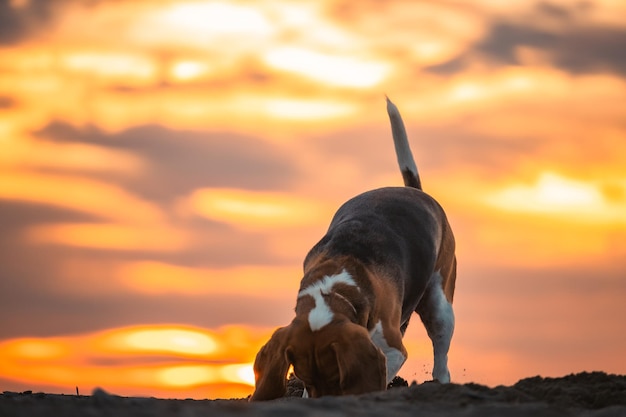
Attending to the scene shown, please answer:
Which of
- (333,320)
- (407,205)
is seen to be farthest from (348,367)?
(407,205)

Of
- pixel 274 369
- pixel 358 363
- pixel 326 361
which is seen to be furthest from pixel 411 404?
pixel 274 369

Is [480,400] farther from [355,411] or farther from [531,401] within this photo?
[355,411]

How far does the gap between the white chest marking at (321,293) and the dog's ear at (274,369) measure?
215 mm

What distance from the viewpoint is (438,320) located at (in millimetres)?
10047

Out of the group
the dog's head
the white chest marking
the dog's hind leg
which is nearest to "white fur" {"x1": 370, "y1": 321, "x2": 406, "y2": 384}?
the white chest marking

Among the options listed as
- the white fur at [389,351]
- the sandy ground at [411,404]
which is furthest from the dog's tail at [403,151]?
the sandy ground at [411,404]

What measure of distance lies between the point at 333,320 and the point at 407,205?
312 centimetres

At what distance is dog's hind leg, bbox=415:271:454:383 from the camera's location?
32.8 ft

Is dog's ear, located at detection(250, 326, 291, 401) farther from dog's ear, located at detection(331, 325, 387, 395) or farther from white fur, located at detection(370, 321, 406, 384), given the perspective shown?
white fur, located at detection(370, 321, 406, 384)

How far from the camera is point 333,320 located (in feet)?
22.8

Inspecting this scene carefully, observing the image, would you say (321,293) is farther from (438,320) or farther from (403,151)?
(403,151)

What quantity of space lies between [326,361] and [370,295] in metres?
1.27

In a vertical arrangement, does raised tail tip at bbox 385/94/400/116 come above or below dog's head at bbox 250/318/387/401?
above

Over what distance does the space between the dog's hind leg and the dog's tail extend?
158cm
